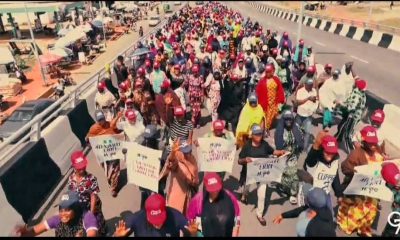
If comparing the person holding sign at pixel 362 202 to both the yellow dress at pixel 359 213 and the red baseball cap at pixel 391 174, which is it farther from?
the red baseball cap at pixel 391 174

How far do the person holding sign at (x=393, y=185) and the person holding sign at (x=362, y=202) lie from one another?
335 mm

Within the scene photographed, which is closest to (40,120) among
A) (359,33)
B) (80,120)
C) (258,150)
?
(80,120)

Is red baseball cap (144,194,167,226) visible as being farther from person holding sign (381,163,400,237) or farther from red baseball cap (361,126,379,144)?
red baseball cap (361,126,379,144)

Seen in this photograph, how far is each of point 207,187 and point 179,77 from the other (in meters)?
6.88

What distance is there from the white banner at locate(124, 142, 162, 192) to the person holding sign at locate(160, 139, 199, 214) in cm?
25

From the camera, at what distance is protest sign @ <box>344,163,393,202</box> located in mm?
5418

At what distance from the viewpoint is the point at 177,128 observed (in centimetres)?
746

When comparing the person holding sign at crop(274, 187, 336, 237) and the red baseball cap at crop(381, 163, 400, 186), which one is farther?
the red baseball cap at crop(381, 163, 400, 186)

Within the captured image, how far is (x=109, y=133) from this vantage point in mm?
7402

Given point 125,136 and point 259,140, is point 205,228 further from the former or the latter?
point 125,136

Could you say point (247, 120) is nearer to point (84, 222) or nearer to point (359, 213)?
point (359, 213)

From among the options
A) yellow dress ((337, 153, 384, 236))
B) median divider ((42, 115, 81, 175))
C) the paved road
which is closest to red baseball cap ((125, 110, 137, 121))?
median divider ((42, 115, 81, 175))

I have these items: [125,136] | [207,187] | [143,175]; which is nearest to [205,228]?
[207,187]

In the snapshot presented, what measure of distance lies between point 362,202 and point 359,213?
0.18 meters
